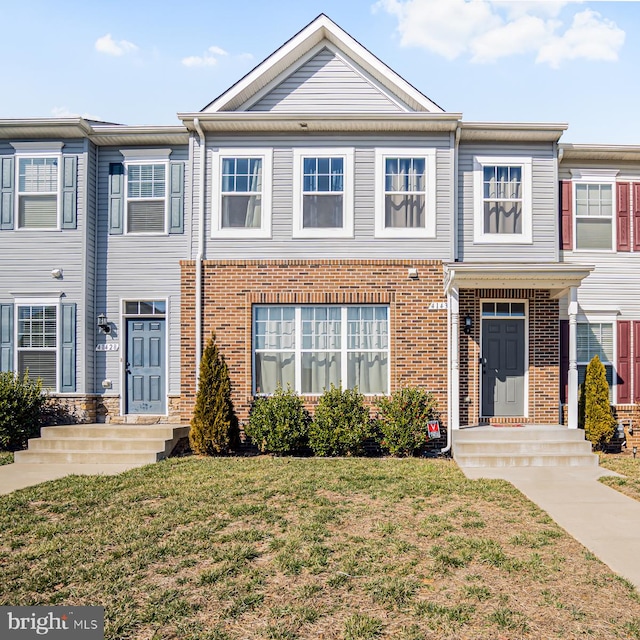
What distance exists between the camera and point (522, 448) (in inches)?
378

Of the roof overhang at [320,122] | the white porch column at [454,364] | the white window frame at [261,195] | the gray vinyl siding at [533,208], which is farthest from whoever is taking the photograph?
the gray vinyl siding at [533,208]

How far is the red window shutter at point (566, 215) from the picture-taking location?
467 inches

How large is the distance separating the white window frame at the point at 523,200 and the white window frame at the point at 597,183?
1223mm

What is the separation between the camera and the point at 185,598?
416cm

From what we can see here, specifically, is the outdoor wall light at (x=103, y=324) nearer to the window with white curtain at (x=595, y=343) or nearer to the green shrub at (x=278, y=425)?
the green shrub at (x=278, y=425)

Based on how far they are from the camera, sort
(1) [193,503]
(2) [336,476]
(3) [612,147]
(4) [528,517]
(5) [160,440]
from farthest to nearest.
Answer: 1. (3) [612,147]
2. (5) [160,440]
3. (2) [336,476]
4. (1) [193,503]
5. (4) [528,517]

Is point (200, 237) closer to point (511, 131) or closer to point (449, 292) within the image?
point (449, 292)

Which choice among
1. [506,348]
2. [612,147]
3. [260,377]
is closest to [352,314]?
[260,377]

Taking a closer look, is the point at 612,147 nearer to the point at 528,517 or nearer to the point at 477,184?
the point at 477,184

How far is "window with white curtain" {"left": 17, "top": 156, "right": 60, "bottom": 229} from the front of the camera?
11633 mm

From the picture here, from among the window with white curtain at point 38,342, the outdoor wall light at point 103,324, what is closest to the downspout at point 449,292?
the outdoor wall light at point 103,324

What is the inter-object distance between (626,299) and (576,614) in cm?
948

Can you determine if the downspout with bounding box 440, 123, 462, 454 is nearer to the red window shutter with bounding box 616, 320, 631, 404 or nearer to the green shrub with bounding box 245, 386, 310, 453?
the green shrub with bounding box 245, 386, 310, 453

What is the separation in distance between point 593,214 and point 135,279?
9.19 metres
